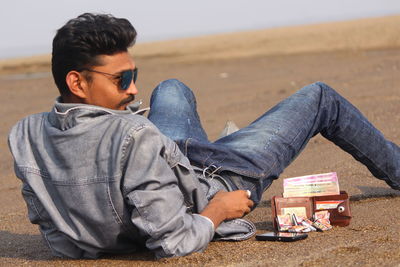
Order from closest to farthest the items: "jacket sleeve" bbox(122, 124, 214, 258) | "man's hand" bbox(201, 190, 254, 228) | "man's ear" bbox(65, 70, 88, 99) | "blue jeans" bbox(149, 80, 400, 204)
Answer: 1. "jacket sleeve" bbox(122, 124, 214, 258)
2. "man's ear" bbox(65, 70, 88, 99)
3. "man's hand" bbox(201, 190, 254, 228)
4. "blue jeans" bbox(149, 80, 400, 204)

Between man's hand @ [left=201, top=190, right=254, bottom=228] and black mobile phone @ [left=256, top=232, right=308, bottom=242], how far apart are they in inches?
8.4

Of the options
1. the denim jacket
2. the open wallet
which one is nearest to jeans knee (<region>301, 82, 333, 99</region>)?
the open wallet

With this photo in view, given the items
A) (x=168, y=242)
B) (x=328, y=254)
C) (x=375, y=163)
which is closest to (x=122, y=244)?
(x=168, y=242)

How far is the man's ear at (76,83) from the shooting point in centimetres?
338

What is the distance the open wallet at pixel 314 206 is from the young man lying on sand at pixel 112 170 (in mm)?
179

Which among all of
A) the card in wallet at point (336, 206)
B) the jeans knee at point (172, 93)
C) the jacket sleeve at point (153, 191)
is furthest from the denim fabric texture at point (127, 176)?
the jeans knee at point (172, 93)

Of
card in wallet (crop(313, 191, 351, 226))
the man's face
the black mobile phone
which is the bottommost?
the black mobile phone

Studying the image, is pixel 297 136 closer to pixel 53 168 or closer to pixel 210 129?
pixel 53 168

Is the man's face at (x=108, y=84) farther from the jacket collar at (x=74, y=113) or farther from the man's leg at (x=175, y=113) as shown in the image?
the man's leg at (x=175, y=113)

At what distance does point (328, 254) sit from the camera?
Answer: 348 cm

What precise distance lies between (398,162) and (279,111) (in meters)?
0.82

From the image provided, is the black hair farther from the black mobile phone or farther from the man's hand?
the black mobile phone

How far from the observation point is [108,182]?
329 centimetres

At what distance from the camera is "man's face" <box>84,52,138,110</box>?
3391 mm
